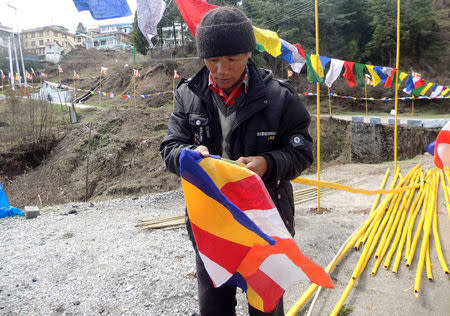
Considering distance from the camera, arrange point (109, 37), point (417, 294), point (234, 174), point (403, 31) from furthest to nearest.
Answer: point (109, 37) → point (403, 31) → point (417, 294) → point (234, 174)

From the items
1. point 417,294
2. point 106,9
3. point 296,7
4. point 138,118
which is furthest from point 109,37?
point 417,294

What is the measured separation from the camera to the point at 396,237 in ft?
12.4

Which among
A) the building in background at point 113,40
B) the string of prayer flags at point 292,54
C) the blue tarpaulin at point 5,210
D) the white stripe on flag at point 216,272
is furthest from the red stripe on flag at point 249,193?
the building in background at point 113,40

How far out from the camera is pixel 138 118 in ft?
57.1

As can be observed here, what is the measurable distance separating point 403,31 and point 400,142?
17.3 m

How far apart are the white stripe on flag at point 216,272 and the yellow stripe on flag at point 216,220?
0.12m

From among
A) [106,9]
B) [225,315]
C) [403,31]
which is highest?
[403,31]

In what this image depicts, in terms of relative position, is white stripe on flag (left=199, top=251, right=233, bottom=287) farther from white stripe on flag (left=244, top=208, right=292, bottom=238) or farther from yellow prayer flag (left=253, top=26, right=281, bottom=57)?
yellow prayer flag (left=253, top=26, right=281, bottom=57)

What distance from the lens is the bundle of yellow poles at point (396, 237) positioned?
304cm

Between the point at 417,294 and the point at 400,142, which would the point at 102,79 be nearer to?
the point at 400,142

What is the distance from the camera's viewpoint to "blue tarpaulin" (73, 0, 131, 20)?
3.97 m

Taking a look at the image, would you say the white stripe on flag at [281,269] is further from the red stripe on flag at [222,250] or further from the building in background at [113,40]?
the building in background at [113,40]

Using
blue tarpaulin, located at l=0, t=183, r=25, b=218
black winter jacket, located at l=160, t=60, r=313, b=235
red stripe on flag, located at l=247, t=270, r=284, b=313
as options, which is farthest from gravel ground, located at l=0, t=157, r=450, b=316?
black winter jacket, located at l=160, t=60, r=313, b=235

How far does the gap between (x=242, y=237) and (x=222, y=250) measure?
0.11 m
